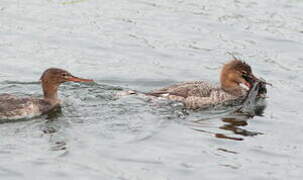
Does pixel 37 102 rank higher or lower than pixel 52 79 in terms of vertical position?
lower

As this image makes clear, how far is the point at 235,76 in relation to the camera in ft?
47.1

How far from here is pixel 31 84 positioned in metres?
14.2

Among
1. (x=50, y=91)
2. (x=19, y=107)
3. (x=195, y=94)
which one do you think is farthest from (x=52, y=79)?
(x=195, y=94)

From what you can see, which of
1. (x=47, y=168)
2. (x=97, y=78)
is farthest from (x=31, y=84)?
(x=47, y=168)

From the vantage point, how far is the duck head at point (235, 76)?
46.8 ft

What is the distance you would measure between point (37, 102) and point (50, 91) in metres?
0.43

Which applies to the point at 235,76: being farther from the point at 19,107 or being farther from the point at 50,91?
the point at 19,107

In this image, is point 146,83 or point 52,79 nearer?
point 52,79

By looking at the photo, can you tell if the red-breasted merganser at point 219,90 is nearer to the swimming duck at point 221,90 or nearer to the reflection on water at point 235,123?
the swimming duck at point 221,90

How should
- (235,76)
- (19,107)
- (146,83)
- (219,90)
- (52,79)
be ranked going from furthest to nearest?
(146,83), (235,76), (219,90), (52,79), (19,107)

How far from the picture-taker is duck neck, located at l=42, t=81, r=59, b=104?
43.1ft

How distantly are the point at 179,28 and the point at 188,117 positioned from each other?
492cm

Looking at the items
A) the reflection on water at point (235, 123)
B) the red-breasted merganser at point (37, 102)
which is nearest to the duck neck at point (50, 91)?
the red-breasted merganser at point (37, 102)

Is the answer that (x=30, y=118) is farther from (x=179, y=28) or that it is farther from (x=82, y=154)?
(x=179, y=28)
